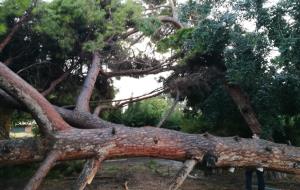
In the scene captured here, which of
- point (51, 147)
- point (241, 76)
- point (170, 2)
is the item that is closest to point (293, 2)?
Result: point (241, 76)

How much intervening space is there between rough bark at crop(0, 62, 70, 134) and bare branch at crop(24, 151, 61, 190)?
43cm

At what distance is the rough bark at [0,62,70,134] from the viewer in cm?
623

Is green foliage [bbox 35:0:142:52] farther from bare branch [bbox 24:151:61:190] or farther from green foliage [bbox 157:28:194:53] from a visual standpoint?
bare branch [bbox 24:151:61:190]

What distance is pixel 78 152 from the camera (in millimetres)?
6594

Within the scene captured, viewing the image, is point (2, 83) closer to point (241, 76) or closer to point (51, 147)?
point (51, 147)

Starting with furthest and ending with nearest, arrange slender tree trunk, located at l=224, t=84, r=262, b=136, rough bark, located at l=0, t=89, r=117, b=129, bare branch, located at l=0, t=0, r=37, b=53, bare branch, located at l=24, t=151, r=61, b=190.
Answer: slender tree trunk, located at l=224, t=84, r=262, b=136 → bare branch, located at l=0, t=0, r=37, b=53 → rough bark, located at l=0, t=89, r=117, b=129 → bare branch, located at l=24, t=151, r=61, b=190

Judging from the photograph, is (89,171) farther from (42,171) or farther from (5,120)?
(5,120)

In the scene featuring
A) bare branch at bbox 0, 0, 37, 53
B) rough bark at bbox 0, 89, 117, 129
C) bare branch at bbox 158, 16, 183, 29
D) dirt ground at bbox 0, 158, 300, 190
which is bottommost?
dirt ground at bbox 0, 158, 300, 190

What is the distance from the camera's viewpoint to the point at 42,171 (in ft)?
19.9

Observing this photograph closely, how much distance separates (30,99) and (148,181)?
4233mm

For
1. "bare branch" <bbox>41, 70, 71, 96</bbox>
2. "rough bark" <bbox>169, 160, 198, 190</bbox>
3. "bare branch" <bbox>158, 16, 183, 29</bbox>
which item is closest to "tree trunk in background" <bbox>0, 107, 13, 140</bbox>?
"bare branch" <bbox>41, 70, 71, 96</bbox>

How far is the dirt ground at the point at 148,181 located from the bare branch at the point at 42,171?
2627 millimetres

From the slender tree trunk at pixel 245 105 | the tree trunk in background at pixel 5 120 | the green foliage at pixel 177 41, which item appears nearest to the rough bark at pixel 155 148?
the slender tree trunk at pixel 245 105

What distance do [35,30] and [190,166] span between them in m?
5.26
